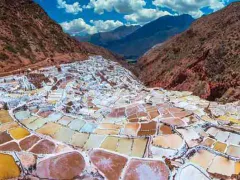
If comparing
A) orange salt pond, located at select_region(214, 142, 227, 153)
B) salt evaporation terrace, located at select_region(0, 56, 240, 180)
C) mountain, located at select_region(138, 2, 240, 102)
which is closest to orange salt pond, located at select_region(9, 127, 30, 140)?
salt evaporation terrace, located at select_region(0, 56, 240, 180)

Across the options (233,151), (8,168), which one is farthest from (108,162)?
(233,151)

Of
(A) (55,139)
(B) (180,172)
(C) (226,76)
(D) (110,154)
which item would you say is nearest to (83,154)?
(D) (110,154)

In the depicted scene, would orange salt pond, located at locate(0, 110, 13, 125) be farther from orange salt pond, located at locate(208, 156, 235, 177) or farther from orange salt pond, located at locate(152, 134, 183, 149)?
orange salt pond, located at locate(208, 156, 235, 177)

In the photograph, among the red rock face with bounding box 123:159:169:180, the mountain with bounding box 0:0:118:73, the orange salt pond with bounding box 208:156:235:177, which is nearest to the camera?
the red rock face with bounding box 123:159:169:180

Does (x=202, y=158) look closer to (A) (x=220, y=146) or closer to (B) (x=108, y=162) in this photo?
(A) (x=220, y=146)

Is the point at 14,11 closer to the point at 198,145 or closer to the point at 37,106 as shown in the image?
the point at 37,106

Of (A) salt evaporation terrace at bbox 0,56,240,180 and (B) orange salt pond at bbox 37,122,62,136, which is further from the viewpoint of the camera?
(B) orange salt pond at bbox 37,122,62,136

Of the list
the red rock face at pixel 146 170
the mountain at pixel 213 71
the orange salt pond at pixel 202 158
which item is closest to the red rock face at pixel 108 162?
the red rock face at pixel 146 170
